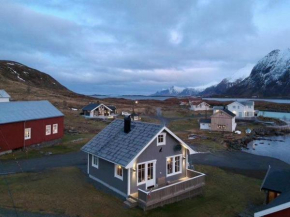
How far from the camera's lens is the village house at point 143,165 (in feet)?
58.5

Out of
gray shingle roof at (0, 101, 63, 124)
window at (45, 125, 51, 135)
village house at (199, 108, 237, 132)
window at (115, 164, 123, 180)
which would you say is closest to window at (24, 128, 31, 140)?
gray shingle roof at (0, 101, 63, 124)

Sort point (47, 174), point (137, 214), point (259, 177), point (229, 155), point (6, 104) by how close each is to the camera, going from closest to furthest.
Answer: point (137, 214) < point (47, 174) < point (259, 177) < point (6, 104) < point (229, 155)

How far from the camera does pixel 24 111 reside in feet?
112

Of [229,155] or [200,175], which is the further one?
[229,155]

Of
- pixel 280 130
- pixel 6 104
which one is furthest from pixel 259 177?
pixel 280 130

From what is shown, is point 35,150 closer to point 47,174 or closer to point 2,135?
point 2,135

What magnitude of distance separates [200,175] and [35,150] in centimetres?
2316

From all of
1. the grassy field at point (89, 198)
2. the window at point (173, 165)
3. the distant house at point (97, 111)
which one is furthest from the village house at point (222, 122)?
the window at point (173, 165)

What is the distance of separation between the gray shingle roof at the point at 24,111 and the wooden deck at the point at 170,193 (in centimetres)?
2131

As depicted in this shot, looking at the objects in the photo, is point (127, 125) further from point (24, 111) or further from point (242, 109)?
point (242, 109)

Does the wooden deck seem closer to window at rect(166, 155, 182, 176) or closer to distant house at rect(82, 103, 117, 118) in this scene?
window at rect(166, 155, 182, 176)

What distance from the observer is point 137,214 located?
1619cm

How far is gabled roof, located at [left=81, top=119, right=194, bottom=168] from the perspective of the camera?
60.2ft

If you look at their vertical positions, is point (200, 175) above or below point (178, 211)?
above
